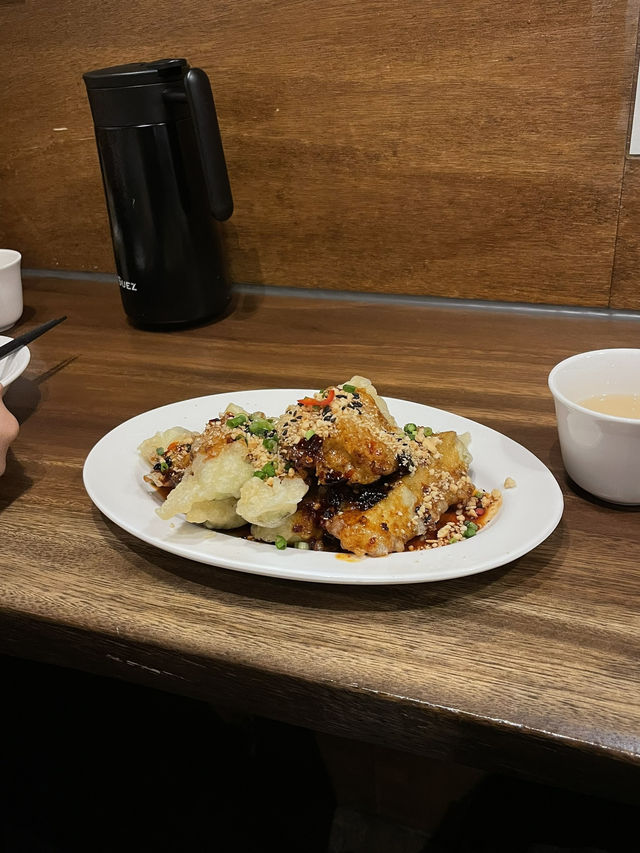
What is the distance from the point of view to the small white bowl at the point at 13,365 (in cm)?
125

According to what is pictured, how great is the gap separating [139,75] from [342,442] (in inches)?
37.0

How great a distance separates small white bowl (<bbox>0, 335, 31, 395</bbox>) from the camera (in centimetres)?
125

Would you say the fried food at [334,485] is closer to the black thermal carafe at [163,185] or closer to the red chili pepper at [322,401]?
the red chili pepper at [322,401]

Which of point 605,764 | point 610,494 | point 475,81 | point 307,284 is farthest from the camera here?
point 307,284

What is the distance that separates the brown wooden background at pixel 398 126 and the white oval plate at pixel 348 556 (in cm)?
66

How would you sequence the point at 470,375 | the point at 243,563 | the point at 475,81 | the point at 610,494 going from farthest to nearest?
the point at 475,81, the point at 470,375, the point at 610,494, the point at 243,563

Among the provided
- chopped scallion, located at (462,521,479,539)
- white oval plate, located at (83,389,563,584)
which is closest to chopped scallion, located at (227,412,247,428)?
white oval plate, located at (83,389,563,584)

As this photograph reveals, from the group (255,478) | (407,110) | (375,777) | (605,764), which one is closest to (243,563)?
(255,478)

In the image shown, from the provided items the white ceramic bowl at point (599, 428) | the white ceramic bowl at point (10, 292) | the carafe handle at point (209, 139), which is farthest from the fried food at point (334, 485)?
the white ceramic bowl at point (10, 292)

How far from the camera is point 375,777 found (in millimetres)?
1580

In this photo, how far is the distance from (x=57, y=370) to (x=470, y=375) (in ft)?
2.67

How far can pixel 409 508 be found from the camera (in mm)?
856

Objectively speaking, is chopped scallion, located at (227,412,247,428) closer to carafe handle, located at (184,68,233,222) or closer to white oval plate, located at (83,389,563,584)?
white oval plate, located at (83,389,563,584)

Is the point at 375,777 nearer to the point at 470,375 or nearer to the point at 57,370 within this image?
the point at 470,375
